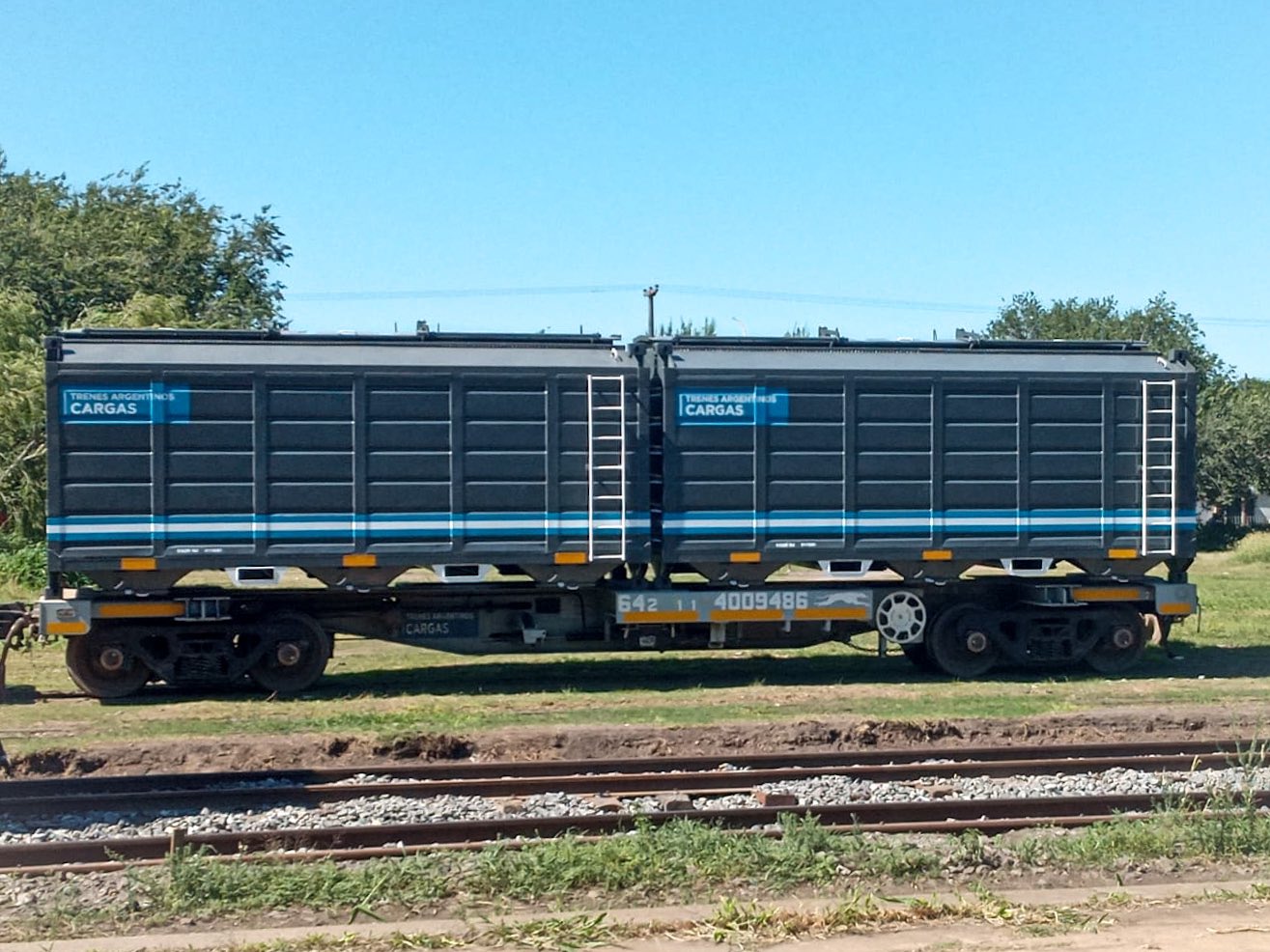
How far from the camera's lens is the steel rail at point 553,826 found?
27.8ft

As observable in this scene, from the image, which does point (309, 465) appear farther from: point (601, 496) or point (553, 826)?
point (553, 826)

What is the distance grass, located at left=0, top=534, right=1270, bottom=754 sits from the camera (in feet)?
44.1

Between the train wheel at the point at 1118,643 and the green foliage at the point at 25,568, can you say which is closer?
the train wheel at the point at 1118,643

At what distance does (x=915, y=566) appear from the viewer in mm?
16266

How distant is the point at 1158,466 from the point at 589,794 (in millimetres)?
9538

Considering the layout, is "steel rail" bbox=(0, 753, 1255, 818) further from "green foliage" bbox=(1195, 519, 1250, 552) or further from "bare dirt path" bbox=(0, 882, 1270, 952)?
"green foliage" bbox=(1195, 519, 1250, 552)

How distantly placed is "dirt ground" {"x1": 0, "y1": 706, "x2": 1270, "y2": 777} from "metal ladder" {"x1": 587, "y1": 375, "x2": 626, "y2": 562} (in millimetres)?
2987

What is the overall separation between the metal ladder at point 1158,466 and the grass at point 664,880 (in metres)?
8.08

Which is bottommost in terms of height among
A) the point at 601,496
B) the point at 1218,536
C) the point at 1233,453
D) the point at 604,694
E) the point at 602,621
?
the point at 604,694

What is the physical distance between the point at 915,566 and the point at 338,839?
30.2 feet

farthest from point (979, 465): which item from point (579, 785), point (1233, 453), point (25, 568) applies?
point (1233, 453)

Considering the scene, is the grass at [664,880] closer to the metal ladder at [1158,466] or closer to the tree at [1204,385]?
the metal ladder at [1158,466]

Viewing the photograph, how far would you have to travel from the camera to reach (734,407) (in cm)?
1570

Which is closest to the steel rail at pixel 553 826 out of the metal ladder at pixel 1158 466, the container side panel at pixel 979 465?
the container side panel at pixel 979 465
